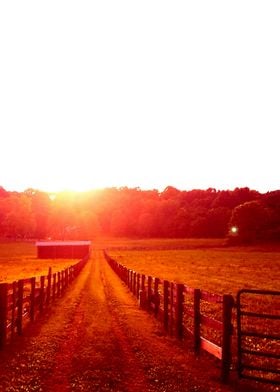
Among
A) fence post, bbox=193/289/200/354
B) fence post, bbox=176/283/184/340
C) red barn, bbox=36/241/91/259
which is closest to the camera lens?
fence post, bbox=193/289/200/354

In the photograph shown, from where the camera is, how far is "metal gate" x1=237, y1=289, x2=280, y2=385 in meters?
10.2

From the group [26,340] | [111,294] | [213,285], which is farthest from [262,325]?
[213,285]

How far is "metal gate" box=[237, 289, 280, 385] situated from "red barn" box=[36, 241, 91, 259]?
209 ft

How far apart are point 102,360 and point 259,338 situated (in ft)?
19.3

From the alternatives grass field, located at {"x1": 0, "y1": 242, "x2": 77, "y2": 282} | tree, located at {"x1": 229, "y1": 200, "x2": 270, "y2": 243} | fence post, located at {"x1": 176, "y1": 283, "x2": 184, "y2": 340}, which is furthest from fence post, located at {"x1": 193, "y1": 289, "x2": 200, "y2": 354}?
tree, located at {"x1": 229, "y1": 200, "x2": 270, "y2": 243}

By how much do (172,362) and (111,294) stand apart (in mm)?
16731

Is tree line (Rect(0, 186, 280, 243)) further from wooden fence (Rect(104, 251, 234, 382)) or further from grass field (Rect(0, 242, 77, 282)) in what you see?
wooden fence (Rect(104, 251, 234, 382))

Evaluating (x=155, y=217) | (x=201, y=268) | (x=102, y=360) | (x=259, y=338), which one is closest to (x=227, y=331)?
(x=102, y=360)

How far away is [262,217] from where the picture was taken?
12181cm

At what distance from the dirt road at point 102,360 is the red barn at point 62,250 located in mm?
69948

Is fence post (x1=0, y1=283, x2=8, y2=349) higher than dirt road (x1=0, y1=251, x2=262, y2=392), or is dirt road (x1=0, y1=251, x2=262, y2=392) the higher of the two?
fence post (x1=0, y1=283, x2=8, y2=349)

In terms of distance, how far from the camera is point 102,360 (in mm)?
12141

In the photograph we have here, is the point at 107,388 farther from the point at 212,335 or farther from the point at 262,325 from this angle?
the point at 262,325

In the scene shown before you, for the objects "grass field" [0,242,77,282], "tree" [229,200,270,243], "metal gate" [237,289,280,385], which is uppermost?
"tree" [229,200,270,243]
